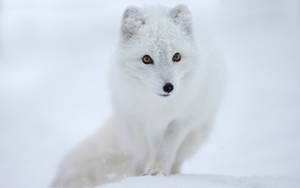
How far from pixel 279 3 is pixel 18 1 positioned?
5.40 meters

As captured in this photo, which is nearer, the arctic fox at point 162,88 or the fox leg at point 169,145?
the arctic fox at point 162,88

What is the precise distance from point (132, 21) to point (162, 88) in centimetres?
55

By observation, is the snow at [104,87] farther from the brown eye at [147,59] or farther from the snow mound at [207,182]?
the brown eye at [147,59]

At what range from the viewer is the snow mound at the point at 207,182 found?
2.19 m

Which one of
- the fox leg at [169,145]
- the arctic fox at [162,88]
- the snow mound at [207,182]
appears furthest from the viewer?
the fox leg at [169,145]

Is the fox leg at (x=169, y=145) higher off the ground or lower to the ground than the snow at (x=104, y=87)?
lower

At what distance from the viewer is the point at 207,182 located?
233 centimetres

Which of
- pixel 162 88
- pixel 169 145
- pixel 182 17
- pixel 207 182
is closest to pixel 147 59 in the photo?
pixel 162 88

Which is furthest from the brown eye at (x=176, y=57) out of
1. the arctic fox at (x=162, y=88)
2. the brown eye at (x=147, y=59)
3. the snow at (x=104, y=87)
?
the snow at (x=104, y=87)

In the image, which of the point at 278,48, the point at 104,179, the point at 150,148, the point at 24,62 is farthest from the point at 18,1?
the point at 150,148

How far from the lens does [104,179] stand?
3.72 m

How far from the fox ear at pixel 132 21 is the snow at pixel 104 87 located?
1.67 ft

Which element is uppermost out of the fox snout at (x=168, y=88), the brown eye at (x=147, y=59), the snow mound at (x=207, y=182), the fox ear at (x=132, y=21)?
the fox ear at (x=132, y=21)

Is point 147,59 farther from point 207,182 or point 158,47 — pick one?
point 207,182
